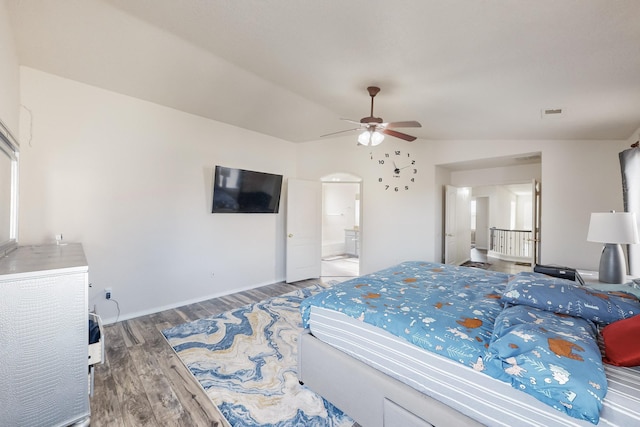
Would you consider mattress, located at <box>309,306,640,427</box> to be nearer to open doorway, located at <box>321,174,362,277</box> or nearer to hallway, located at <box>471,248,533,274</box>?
hallway, located at <box>471,248,533,274</box>

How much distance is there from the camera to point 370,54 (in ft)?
7.54

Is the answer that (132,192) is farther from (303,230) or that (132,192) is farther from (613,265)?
(613,265)

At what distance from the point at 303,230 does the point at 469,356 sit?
413 centimetres

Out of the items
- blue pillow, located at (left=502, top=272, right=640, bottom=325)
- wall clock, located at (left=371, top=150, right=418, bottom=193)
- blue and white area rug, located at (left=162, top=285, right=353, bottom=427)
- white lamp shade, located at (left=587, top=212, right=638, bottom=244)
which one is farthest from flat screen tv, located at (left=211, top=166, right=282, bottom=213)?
white lamp shade, located at (left=587, top=212, right=638, bottom=244)

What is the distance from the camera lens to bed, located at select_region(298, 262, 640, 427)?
3.56 ft

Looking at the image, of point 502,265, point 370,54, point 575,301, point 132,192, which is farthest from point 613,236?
point 132,192

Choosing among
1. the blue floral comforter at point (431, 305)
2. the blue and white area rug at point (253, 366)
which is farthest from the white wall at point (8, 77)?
the blue floral comforter at point (431, 305)

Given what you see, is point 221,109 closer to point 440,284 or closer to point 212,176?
point 212,176

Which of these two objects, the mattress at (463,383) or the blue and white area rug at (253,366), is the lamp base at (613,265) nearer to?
the mattress at (463,383)

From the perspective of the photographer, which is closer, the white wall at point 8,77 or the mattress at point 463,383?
the mattress at point 463,383

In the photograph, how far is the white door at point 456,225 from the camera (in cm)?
Result: 546

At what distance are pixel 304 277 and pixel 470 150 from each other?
3.84 m

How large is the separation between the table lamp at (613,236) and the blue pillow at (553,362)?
1.74 metres

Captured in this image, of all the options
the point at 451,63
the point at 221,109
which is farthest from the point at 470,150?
the point at 221,109
